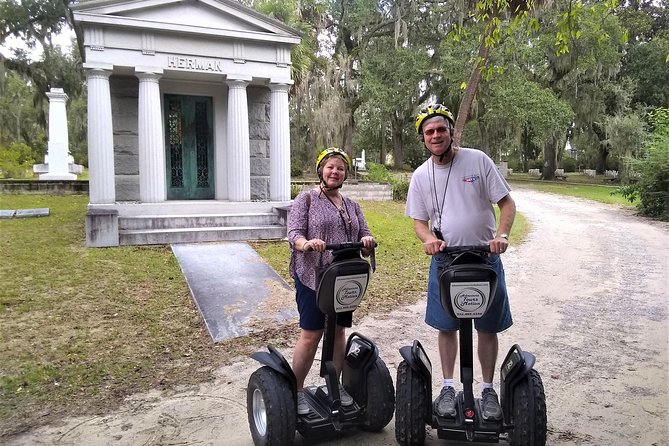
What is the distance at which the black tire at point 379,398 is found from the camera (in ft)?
9.90

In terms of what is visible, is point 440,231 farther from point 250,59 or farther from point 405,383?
point 250,59

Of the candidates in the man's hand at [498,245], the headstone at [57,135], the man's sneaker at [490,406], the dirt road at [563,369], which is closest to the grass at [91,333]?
the dirt road at [563,369]

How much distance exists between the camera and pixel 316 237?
2.97 metres

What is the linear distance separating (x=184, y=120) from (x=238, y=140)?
5.38 ft

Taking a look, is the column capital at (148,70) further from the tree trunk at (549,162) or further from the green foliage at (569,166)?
the green foliage at (569,166)

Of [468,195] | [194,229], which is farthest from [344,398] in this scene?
[194,229]

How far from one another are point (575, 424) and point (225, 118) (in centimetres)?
988

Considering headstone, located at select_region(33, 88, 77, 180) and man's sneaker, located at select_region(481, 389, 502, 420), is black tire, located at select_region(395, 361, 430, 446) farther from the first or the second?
headstone, located at select_region(33, 88, 77, 180)

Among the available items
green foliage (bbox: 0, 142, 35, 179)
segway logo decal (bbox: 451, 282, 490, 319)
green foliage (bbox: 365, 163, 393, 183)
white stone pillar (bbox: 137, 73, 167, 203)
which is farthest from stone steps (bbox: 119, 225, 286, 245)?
green foliage (bbox: 0, 142, 35, 179)

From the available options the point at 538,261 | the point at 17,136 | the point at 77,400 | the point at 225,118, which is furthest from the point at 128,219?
the point at 17,136

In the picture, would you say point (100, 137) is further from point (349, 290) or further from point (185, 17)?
point (349, 290)

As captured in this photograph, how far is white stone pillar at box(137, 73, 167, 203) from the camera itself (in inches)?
389

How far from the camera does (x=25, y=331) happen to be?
502 cm

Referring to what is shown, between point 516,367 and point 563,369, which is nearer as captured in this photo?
point 516,367
